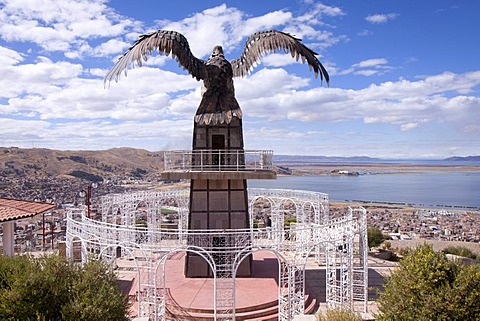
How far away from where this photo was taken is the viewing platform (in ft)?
53.9

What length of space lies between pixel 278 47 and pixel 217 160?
5.34m

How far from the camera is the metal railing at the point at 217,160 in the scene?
666 inches

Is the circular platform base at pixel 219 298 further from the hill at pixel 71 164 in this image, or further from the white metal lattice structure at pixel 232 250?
the hill at pixel 71 164

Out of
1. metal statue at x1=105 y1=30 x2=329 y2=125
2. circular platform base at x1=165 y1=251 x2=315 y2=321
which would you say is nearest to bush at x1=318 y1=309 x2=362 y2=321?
circular platform base at x1=165 y1=251 x2=315 y2=321

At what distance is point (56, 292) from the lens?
8.95 metres

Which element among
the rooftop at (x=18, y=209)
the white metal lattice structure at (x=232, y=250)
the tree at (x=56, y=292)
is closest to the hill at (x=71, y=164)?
the rooftop at (x=18, y=209)

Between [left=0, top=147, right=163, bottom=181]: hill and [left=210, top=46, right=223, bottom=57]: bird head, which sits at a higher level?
[left=210, top=46, right=223, bottom=57]: bird head

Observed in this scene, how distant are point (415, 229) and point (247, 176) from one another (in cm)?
4704

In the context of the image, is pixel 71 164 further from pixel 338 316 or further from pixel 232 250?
pixel 338 316

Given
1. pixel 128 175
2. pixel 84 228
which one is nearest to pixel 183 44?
pixel 84 228

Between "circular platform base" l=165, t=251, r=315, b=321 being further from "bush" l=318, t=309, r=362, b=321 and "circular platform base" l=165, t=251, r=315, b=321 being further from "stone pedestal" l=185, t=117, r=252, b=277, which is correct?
"bush" l=318, t=309, r=362, b=321

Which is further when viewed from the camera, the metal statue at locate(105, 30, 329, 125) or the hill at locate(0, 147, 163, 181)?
the hill at locate(0, 147, 163, 181)

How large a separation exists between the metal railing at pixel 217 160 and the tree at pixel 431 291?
8.42 metres

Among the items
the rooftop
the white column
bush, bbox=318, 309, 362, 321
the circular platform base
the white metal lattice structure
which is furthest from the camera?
the white column
